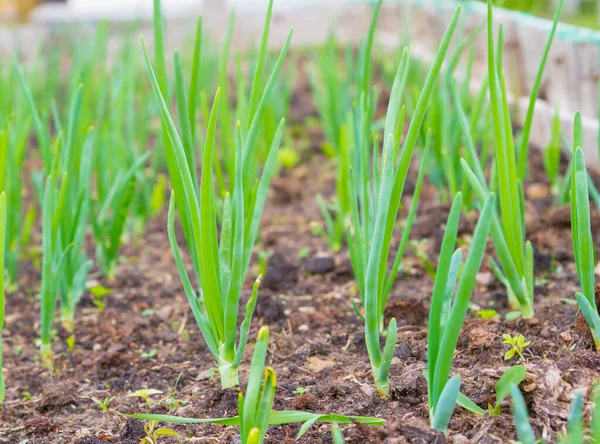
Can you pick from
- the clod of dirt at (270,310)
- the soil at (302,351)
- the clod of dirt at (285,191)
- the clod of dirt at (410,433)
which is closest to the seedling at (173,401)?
the soil at (302,351)

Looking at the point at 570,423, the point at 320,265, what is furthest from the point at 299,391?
the point at 320,265

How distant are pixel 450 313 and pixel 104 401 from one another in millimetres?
743

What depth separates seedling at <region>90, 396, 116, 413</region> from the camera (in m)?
1.38

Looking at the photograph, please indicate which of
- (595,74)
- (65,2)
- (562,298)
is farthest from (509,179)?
(65,2)

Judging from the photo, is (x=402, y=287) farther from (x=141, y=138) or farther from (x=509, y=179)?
(x=141, y=138)

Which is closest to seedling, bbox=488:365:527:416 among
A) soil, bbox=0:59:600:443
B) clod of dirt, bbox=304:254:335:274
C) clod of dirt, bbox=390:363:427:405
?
soil, bbox=0:59:600:443

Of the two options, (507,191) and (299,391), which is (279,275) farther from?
(507,191)

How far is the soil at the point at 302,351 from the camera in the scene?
3.87ft

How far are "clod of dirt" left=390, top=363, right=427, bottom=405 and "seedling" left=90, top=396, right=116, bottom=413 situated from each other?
0.54 metres

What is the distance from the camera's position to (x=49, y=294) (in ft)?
4.92

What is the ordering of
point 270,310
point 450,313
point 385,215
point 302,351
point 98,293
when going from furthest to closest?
1. point 98,293
2. point 270,310
3. point 302,351
4. point 385,215
5. point 450,313

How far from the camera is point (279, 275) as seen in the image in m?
1.92

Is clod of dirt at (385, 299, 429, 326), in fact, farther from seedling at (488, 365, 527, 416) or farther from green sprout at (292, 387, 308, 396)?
seedling at (488, 365, 527, 416)

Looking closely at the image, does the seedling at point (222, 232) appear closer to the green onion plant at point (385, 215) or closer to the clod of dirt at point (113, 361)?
the green onion plant at point (385, 215)
